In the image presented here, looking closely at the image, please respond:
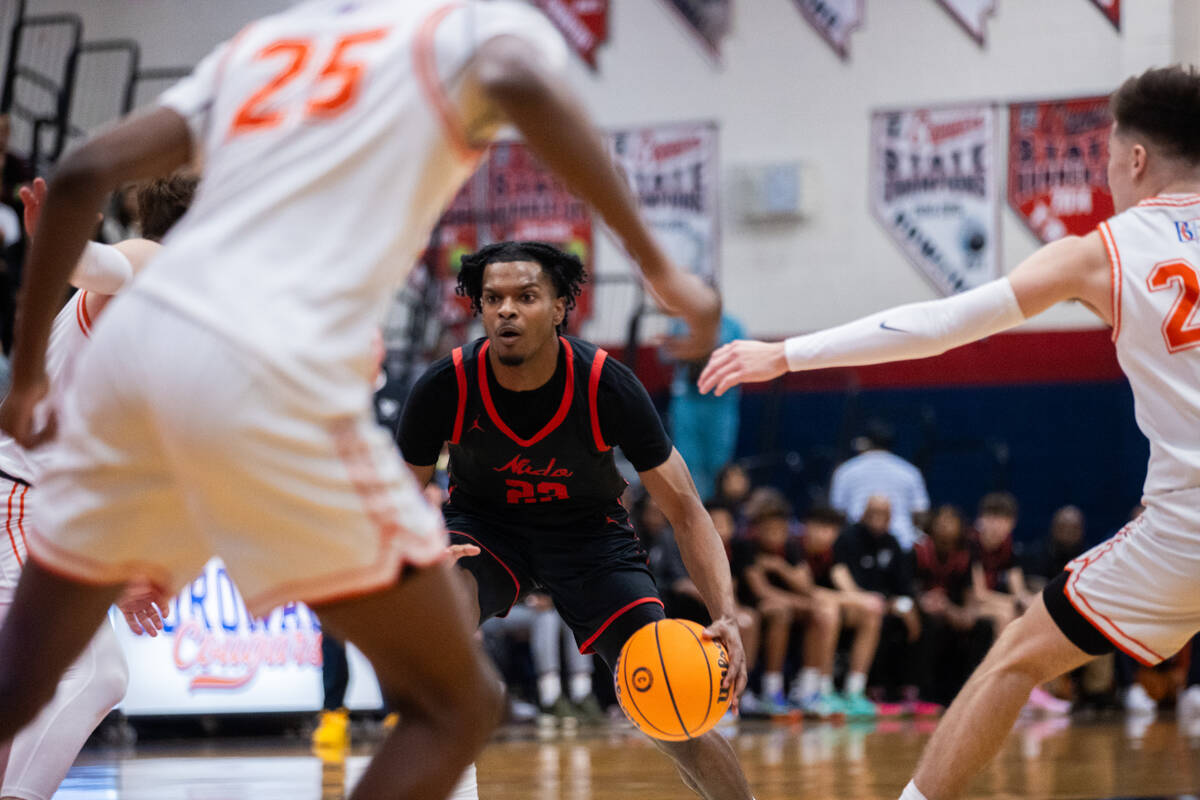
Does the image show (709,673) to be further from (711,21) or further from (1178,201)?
(711,21)

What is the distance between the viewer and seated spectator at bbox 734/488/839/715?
10578 millimetres

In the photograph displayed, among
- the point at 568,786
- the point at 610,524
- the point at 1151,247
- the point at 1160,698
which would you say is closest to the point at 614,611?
the point at 610,524

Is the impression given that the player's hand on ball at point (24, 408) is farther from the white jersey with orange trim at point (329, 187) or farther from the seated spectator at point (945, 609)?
the seated spectator at point (945, 609)

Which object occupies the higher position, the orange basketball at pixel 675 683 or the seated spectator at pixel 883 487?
the orange basketball at pixel 675 683

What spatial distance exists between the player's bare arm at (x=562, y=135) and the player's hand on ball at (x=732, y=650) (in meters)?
1.71

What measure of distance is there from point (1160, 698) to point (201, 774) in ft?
27.9

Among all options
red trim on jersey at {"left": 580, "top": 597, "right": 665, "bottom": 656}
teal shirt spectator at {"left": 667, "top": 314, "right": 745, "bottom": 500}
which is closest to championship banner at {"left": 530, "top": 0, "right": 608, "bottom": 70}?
teal shirt spectator at {"left": 667, "top": 314, "right": 745, "bottom": 500}

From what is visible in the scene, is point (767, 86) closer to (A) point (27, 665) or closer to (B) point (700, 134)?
(B) point (700, 134)

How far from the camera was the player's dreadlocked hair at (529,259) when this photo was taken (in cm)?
420

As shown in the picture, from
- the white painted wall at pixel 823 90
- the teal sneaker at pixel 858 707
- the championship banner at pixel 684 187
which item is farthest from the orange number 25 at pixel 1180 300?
the championship banner at pixel 684 187

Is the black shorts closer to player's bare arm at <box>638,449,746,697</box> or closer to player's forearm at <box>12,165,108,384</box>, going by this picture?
player's bare arm at <box>638,449,746,697</box>

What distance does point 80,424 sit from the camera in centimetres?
197

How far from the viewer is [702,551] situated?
379 centimetres

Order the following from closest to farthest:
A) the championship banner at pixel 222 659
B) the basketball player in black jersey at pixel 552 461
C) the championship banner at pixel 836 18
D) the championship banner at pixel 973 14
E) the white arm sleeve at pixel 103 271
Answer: the white arm sleeve at pixel 103 271, the basketball player in black jersey at pixel 552 461, the championship banner at pixel 222 659, the championship banner at pixel 973 14, the championship banner at pixel 836 18
